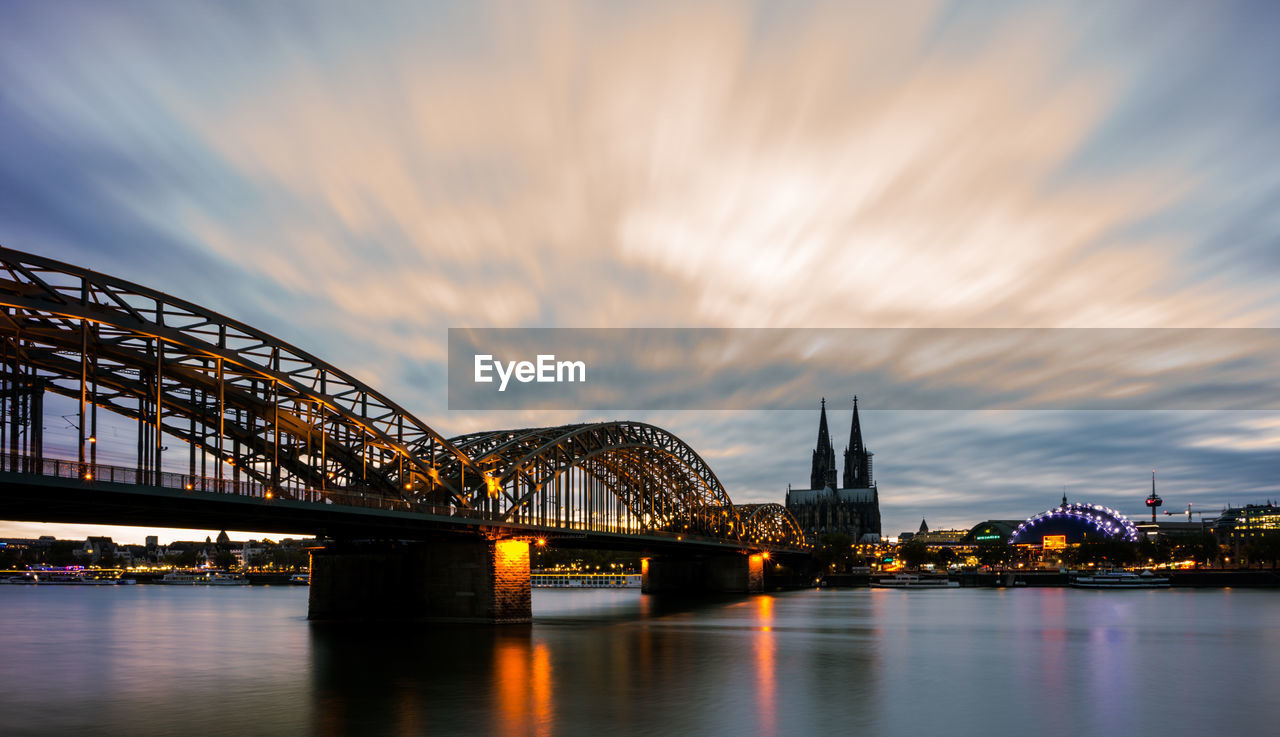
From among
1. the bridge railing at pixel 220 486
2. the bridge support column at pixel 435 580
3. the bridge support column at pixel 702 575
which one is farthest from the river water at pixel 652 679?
the bridge support column at pixel 702 575

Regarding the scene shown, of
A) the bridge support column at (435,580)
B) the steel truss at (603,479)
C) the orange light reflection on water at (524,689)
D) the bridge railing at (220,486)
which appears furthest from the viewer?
the steel truss at (603,479)

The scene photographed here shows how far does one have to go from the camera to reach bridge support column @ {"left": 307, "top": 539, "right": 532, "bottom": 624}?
77.9m

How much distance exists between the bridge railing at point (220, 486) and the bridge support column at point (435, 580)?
353 cm

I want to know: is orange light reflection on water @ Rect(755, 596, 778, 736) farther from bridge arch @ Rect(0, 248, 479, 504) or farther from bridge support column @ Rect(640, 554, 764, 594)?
bridge support column @ Rect(640, 554, 764, 594)

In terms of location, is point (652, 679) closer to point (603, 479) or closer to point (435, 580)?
point (435, 580)

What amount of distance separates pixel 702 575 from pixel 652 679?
5160 inches

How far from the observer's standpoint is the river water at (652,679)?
34.8 metres

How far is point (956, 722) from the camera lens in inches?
1387

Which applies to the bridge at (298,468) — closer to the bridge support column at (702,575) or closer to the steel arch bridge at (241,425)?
the steel arch bridge at (241,425)

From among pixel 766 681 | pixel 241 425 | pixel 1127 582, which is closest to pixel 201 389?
pixel 241 425

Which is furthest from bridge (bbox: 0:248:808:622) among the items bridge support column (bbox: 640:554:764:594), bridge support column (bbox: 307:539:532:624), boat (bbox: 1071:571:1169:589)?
boat (bbox: 1071:571:1169:589)

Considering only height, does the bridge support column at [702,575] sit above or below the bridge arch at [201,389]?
below

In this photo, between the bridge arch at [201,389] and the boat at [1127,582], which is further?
the boat at [1127,582]

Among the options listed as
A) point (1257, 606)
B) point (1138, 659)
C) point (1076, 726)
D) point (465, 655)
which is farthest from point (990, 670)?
point (1257, 606)
